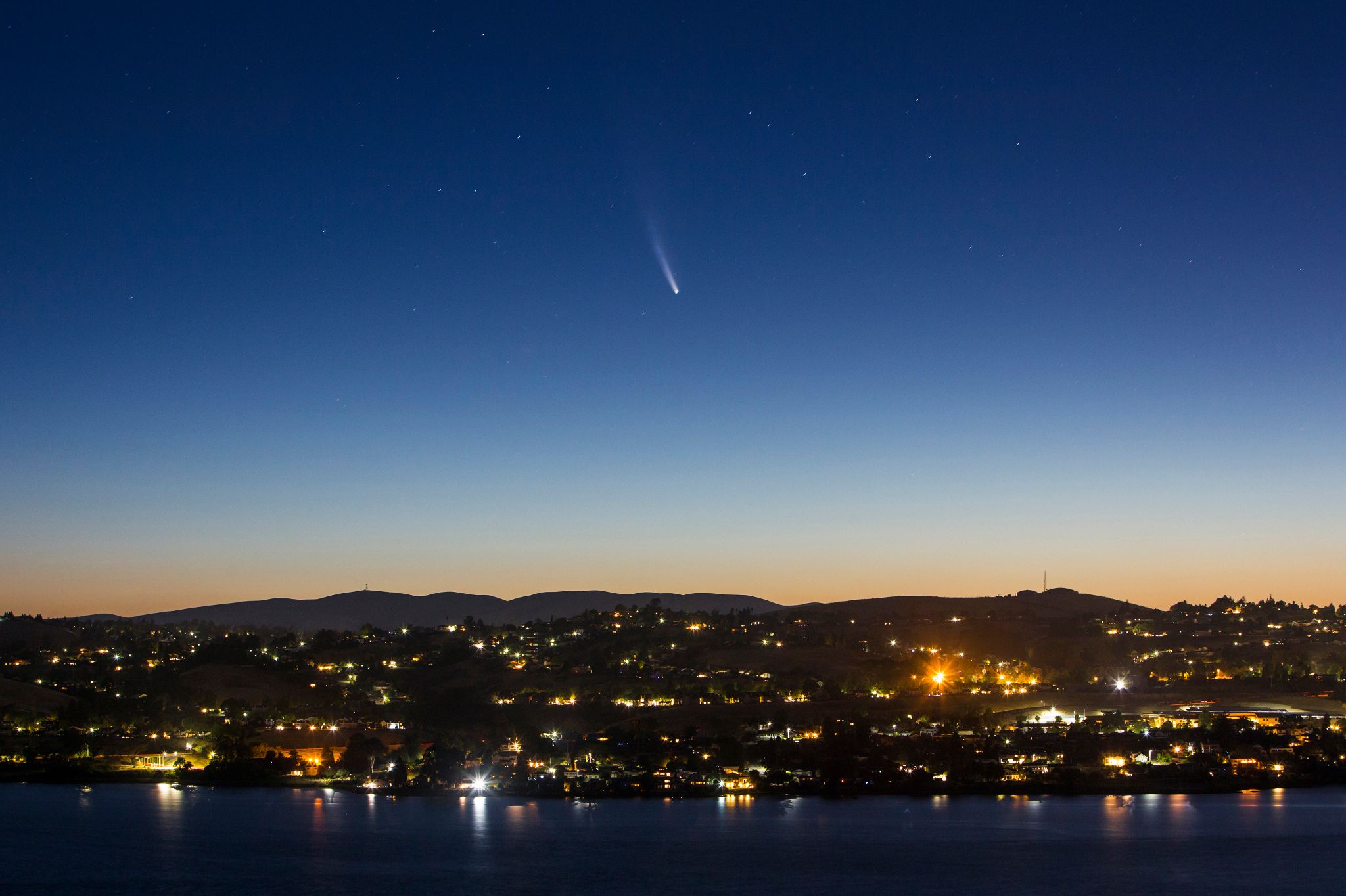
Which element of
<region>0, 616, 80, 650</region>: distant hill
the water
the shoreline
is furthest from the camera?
<region>0, 616, 80, 650</region>: distant hill

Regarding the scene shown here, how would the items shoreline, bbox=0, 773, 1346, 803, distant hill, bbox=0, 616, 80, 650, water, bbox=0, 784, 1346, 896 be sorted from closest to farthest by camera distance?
water, bbox=0, 784, 1346, 896 → shoreline, bbox=0, 773, 1346, 803 → distant hill, bbox=0, 616, 80, 650

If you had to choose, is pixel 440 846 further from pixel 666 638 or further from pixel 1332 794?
pixel 666 638

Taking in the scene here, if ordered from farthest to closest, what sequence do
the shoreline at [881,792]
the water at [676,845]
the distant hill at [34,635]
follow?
the distant hill at [34,635] → the shoreline at [881,792] → the water at [676,845]

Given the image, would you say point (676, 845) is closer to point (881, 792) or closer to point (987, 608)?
point (881, 792)

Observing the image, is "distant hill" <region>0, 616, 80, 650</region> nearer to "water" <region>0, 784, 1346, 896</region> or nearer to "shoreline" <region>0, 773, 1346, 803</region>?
"shoreline" <region>0, 773, 1346, 803</region>

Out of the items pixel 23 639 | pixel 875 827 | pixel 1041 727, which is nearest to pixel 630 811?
pixel 875 827

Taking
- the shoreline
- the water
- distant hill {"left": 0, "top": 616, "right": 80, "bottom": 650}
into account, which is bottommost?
the shoreline

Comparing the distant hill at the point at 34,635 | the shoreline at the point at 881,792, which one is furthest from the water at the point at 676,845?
the distant hill at the point at 34,635

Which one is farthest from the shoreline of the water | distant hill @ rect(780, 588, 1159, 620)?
distant hill @ rect(780, 588, 1159, 620)

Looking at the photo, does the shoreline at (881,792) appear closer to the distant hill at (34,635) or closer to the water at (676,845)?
the water at (676,845)
